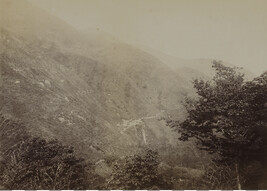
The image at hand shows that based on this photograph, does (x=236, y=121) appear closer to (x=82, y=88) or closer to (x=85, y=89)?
(x=85, y=89)

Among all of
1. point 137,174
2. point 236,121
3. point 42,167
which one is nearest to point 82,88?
point 42,167

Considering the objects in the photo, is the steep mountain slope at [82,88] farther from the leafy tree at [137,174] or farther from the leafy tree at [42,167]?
the leafy tree at [137,174]

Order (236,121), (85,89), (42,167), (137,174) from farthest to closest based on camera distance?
(85,89), (236,121), (137,174), (42,167)

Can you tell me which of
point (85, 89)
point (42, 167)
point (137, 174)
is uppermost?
point (85, 89)

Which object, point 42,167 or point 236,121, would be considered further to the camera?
point 236,121

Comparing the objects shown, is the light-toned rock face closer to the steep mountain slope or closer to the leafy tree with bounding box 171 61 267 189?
the steep mountain slope

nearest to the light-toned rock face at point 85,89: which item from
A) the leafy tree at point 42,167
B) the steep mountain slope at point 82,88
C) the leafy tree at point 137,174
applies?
the steep mountain slope at point 82,88
